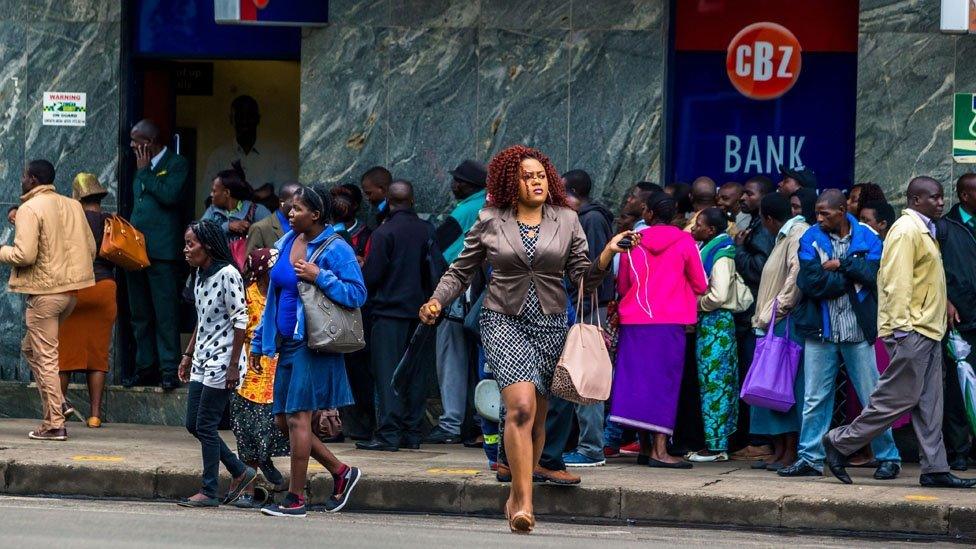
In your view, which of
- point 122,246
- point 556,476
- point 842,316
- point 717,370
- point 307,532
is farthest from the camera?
point 122,246

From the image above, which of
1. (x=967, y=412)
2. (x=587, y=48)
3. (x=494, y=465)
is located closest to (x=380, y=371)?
(x=494, y=465)

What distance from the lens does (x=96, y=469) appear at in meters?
11.5

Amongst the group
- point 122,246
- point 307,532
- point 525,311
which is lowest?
point 307,532

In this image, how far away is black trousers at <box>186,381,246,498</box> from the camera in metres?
10.4

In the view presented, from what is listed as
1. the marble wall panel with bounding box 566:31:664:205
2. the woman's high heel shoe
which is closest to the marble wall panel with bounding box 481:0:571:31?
the marble wall panel with bounding box 566:31:664:205

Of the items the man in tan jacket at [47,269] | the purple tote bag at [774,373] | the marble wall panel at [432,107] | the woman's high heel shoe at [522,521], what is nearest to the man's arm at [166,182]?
the man in tan jacket at [47,269]

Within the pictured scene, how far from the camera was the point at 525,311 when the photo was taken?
966cm

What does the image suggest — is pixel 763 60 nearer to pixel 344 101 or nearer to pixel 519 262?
pixel 344 101

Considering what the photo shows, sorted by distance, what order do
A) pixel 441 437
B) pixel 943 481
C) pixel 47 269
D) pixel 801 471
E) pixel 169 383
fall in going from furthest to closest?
pixel 169 383, pixel 441 437, pixel 47 269, pixel 801 471, pixel 943 481

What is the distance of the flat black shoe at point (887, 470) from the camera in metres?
11.5

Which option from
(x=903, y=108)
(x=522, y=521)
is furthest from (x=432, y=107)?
(x=522, y=521)

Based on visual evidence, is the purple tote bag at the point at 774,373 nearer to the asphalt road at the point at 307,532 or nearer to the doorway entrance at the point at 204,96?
the asphalt road at the point at 307,532

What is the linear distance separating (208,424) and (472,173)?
10.1ft

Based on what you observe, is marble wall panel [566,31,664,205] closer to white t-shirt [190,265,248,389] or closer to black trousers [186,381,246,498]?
white t-shirt [190,265,248,389]
